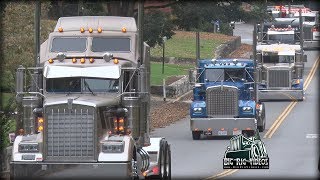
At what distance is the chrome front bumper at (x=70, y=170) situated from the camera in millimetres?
24109

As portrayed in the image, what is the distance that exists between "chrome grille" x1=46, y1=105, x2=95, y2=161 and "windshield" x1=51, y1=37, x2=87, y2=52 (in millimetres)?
2602

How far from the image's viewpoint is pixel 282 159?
3816cm

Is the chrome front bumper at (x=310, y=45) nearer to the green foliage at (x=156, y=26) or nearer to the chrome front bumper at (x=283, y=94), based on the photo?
the chrome front bumper at (x=283, y=94)

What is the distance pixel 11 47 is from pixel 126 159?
1719cm

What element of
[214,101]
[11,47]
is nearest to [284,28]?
[214,101]

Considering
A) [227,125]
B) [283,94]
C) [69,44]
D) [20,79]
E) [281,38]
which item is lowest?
[283,94]

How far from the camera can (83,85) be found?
1016 inches

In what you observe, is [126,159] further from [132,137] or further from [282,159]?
[282,159]

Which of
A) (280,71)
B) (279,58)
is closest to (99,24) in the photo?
(280,71)

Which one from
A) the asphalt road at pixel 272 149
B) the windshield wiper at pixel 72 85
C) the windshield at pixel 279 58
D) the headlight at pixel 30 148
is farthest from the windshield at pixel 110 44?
the windshield at pixel 279 58

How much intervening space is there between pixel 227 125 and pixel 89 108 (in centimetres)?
2095

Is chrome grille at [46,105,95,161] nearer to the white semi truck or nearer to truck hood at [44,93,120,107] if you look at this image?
the white semi truck

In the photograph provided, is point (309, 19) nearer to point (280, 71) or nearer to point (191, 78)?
point (280, 71)

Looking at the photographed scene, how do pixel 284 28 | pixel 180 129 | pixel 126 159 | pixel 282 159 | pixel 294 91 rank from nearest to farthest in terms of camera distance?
pixel 126 159, pixel 282 159, pixel 180 129, pixel 294 91, pixel 284 28
